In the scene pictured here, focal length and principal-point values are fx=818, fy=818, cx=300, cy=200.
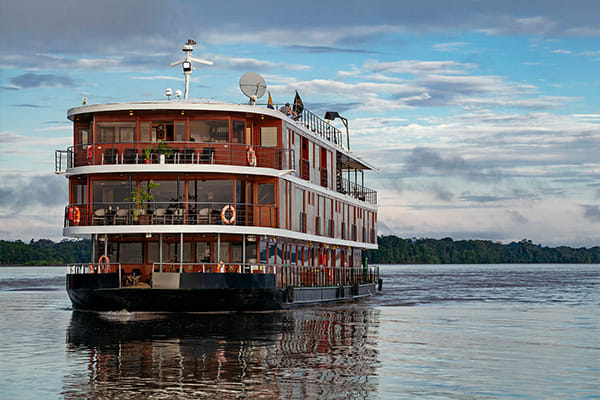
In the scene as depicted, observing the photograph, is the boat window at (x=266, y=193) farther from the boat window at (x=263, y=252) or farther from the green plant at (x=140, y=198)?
the green plant at (x=140, y=198)

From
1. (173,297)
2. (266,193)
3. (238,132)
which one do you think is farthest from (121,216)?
(266,193)

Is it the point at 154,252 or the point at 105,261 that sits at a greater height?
the point at 154,252

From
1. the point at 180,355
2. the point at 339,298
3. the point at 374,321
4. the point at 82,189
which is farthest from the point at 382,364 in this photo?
the point at 339,298

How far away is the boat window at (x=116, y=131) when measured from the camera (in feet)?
107

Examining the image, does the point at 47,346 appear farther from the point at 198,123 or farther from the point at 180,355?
the point at 198,123

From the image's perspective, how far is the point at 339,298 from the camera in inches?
1644

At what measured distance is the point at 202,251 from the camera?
3250 centimetres

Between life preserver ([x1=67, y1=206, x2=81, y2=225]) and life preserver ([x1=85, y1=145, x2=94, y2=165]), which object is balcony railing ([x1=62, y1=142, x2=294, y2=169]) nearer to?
life preserver ([x1=85, y1=145, x2=94, y2=165])

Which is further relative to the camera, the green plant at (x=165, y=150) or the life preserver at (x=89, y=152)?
the life preserver at (x=89, y=152)

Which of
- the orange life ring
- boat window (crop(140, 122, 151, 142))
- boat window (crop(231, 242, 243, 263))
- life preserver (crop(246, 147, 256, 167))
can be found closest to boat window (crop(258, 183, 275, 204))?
life preserver (crop(246, 147, 256, 167))

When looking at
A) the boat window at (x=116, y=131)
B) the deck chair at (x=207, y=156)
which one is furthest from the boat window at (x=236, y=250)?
the boat window at (x=116, y=131)

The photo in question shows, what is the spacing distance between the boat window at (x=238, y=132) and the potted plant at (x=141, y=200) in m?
3.68

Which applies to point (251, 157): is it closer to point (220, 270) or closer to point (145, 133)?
point (145, 133)

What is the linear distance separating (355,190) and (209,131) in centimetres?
1933
